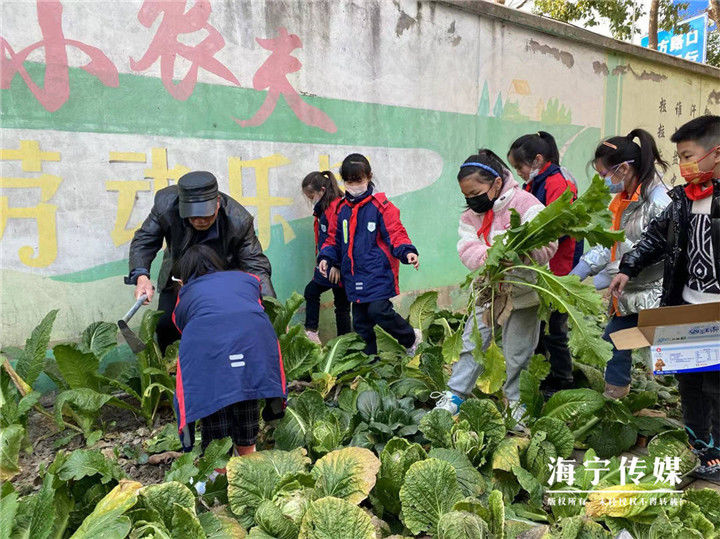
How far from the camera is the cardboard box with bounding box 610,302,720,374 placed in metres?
2.48

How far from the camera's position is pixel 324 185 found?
15.4 ft

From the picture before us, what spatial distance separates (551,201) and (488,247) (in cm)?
89

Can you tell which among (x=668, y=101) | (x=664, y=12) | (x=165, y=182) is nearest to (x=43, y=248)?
(x=165, y=182)

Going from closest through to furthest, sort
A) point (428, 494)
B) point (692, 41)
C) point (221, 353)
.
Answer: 1. point (428, 494)
2. point (221, 353)
3. point (692, 41)

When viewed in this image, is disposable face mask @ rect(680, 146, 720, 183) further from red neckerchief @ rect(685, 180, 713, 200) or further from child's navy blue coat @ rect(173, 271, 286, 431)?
child's navy blue coat @ rect(173, 271, 286, 431)

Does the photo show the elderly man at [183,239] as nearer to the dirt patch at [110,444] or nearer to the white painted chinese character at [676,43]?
the dirt patch at [110,444]

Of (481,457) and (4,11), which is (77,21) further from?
(481,457)

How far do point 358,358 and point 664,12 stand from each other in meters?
14.9

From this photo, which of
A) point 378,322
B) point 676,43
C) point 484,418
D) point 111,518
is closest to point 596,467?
point 484,418

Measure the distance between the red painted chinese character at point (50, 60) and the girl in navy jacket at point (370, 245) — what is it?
1.94 m

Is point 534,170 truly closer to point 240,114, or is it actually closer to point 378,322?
point 378,322

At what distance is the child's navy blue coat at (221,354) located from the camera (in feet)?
7.98

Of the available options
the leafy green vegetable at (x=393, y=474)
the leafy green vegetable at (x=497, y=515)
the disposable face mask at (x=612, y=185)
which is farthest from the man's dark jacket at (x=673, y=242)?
the leafy green vegetable at (x=393, y=474)

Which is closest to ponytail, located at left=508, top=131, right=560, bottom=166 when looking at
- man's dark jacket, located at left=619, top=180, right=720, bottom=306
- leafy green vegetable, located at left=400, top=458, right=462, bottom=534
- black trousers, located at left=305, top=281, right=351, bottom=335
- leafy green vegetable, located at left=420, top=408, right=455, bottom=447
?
man's dark jacket, located at left=619, top=180, right=720, bottom=306
